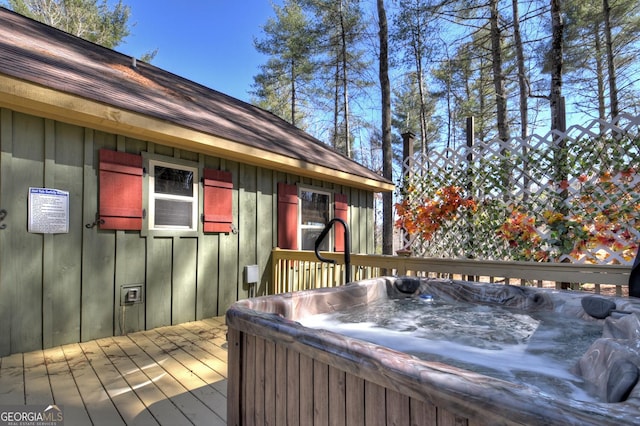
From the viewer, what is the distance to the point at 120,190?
3.07 meters

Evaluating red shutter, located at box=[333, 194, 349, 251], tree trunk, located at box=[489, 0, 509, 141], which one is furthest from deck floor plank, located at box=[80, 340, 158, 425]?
tree trunk, located at box=[489, 0, 509, 141]

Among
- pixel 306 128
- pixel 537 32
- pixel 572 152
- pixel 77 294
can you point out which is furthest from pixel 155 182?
pixel 306 128

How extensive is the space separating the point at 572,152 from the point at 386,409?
3.04 metres

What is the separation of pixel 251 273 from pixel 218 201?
1.00 metres

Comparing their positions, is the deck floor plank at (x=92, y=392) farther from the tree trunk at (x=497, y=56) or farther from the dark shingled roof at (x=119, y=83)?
the tree trunk at (x=497, y=56)

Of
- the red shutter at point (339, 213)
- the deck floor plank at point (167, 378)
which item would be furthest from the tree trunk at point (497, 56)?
the deck floor plank at point (167, 378)

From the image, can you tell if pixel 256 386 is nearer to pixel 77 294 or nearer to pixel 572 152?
pixel 77 294

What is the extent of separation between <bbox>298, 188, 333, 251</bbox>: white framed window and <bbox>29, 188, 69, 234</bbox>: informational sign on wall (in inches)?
111

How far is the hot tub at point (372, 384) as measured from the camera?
71cm

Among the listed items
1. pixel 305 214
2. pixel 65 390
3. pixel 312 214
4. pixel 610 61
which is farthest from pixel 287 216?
pixel 610 61

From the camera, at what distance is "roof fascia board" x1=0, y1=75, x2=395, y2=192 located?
89.2 inches

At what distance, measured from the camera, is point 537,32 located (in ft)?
22.4

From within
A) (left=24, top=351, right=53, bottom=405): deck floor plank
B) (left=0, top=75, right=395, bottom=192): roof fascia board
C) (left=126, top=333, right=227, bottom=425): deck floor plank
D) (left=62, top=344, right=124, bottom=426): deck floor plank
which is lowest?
(left=126, top=333, right=227, bottom=425): deck floor plank

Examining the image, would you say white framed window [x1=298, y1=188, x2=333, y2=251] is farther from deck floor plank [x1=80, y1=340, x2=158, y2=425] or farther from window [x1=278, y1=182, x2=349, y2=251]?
deck floor plank [x1=80, y1=340, x2=158, y2=425]
